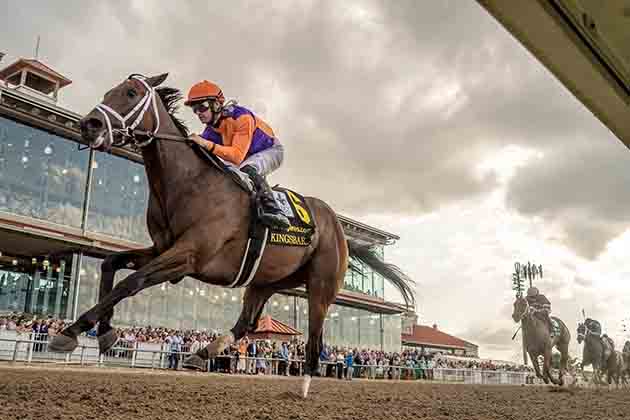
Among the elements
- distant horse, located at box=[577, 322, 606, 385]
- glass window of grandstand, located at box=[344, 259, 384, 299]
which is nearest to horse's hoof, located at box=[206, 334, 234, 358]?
distant horse, located at box=[577, 322, 606, 385]

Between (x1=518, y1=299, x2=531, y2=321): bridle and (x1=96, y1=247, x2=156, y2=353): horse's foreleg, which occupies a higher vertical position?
(x1=518, y1=299, x2=531, y2=321): bridle

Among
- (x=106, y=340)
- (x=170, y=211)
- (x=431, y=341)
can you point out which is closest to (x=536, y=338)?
(x=170, y=211)

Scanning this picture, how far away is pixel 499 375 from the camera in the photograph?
28.7 meters

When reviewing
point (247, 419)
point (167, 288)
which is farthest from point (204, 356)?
point (167, 288)

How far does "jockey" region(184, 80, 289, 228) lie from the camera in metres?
5.27

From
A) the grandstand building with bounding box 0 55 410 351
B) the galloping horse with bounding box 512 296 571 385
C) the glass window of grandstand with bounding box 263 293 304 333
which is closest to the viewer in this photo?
the galloping horse with bounding box 512 296 571 385

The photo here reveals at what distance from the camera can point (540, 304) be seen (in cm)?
1733

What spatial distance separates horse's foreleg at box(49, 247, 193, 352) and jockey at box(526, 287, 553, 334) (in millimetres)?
14880

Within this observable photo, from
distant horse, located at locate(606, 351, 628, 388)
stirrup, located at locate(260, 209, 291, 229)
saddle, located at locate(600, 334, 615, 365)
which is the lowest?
distant horse, located at locate(606, 351, 628, 388)

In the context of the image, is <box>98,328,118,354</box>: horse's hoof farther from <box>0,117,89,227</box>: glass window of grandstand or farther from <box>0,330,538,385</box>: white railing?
<box>0,117,89,227</box>: glass window of grandstand

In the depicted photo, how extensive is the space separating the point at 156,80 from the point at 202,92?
46cm

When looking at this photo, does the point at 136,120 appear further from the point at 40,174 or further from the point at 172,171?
the point at 40,174

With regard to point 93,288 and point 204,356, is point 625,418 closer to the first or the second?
point 204,356

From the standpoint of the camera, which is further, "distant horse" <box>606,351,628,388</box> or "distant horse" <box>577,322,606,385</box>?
"distant horse" <box>606,351,628,388</box>
